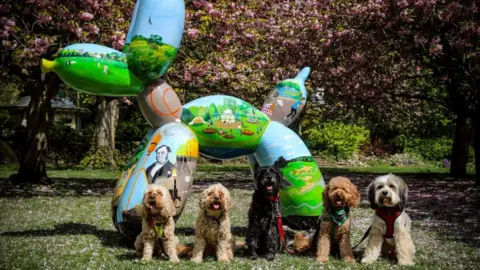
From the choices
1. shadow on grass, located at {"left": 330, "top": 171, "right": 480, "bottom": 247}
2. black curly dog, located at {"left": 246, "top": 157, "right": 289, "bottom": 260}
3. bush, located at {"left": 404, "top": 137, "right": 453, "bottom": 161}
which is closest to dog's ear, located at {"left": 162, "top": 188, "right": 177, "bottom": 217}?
black curly dog, located at {"left": 246, "top": 157, "right": 289, "bottom": 260}

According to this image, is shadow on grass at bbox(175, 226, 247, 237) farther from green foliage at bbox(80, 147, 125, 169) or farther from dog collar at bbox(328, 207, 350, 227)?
green foliage at bbox(80, 147, 125, 169)

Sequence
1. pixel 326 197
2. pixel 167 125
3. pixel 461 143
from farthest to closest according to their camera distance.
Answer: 1. pixel 461 143
2. pixel 167 125
3. pixel 326 197

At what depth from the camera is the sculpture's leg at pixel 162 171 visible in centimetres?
777

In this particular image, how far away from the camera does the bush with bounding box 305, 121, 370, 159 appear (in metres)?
36.0

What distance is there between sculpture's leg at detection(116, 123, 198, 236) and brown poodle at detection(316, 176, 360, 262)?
2.19 meters

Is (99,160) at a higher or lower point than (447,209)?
lower

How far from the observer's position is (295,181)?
346 inches

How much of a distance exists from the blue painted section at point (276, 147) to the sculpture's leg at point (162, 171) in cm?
119

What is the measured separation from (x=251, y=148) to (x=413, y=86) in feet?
64.9

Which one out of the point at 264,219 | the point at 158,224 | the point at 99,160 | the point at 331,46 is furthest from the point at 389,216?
the point at 99,160

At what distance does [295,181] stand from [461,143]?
1772 centimetres

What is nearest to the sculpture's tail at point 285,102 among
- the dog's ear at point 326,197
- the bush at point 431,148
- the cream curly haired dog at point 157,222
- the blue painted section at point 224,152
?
the blue painted section at point 224,152

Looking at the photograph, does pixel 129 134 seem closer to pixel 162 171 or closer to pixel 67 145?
pixel 67 145

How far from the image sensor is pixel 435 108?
34750 millimetres
